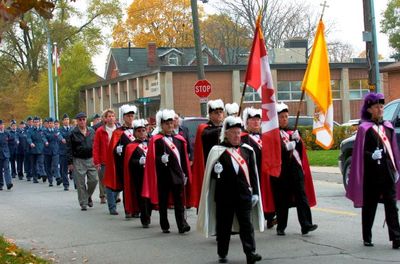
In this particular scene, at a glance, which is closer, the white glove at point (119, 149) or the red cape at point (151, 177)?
the red cape at point (151, 177)

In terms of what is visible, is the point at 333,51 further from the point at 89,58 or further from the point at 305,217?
the point at 305,217

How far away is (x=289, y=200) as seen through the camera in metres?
10.3

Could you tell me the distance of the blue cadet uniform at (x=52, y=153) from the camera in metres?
21.9

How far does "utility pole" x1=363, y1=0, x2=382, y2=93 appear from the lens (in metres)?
20.4

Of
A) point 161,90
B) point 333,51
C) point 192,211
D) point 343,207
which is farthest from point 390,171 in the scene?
point 333,51

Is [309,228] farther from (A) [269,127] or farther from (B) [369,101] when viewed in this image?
(B) [369,101]

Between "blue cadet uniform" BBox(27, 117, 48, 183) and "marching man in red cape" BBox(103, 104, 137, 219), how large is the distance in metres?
10.3

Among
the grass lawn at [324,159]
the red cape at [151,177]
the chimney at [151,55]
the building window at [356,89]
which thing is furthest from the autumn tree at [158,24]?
the red cape at [151,177]

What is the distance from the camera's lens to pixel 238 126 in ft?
28.2

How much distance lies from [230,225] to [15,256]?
2.73m

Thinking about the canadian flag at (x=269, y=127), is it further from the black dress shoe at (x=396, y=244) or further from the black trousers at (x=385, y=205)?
the black dress shoe at (x=396, y=244)

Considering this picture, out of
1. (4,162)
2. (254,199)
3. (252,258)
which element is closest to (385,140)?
(254,199)

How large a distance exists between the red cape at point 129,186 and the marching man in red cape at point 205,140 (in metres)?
1.78

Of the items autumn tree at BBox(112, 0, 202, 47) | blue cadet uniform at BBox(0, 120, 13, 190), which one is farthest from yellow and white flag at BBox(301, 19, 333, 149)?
autumn tree at BBox(112, 0, 202, 47)
